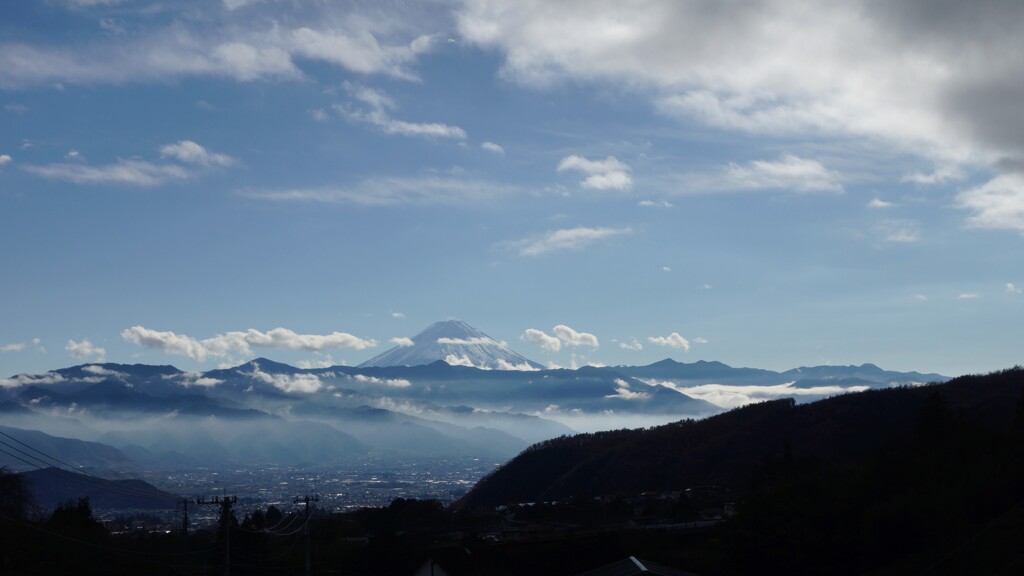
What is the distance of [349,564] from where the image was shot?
56094mm

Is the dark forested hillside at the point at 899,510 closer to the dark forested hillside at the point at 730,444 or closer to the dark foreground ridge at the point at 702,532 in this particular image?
the dark foreground ridge at the point at 702,532

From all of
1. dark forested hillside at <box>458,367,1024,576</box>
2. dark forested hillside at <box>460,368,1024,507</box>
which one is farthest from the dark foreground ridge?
dark forested hillside at <box>460,368,1024,507</box>

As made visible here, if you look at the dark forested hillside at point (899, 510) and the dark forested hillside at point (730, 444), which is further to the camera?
the dark forested hillside at point (730, 444)

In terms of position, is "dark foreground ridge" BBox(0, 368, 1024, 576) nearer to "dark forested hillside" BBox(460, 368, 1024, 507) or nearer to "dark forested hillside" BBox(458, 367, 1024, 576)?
"dark forested hillside" BBox(458, 367, 1024, 576)

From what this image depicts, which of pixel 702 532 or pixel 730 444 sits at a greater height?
pixel 730 444

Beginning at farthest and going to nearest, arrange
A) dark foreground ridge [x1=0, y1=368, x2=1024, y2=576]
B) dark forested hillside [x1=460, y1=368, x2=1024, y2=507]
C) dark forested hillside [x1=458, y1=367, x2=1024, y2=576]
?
dark forested hillside [x1=460, y1=368, x2=1024, y2=507] < dark foreground ridge [x1=0, y1=368, x2=1024, y2=576] < dark forested hillside [x1=458, y1=367, x2=1024, y2=576]

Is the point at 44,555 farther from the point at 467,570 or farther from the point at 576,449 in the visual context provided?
the point at 576,449

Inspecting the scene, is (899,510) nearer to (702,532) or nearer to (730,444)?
(702,532)

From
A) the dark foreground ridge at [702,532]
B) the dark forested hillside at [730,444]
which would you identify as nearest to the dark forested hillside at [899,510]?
the dark foreground ridge at [702,532]

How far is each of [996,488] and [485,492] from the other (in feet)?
289

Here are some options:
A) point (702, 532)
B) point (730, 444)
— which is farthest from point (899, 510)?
point (730, 444)

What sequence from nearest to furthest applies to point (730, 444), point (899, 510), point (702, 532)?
point (899, 510) < point (702, 532) < point (730, 444)

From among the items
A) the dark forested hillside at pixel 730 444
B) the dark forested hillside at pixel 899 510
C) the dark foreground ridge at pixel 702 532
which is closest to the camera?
the dark forested hillside at pixel 899 510

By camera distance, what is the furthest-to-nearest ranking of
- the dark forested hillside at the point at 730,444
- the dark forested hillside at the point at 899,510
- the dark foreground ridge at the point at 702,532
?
the dark forested hillside at the point at 730,444
the dark foreground ridge at the point at 702,532
the dark forested hillside at the point at 899,510
